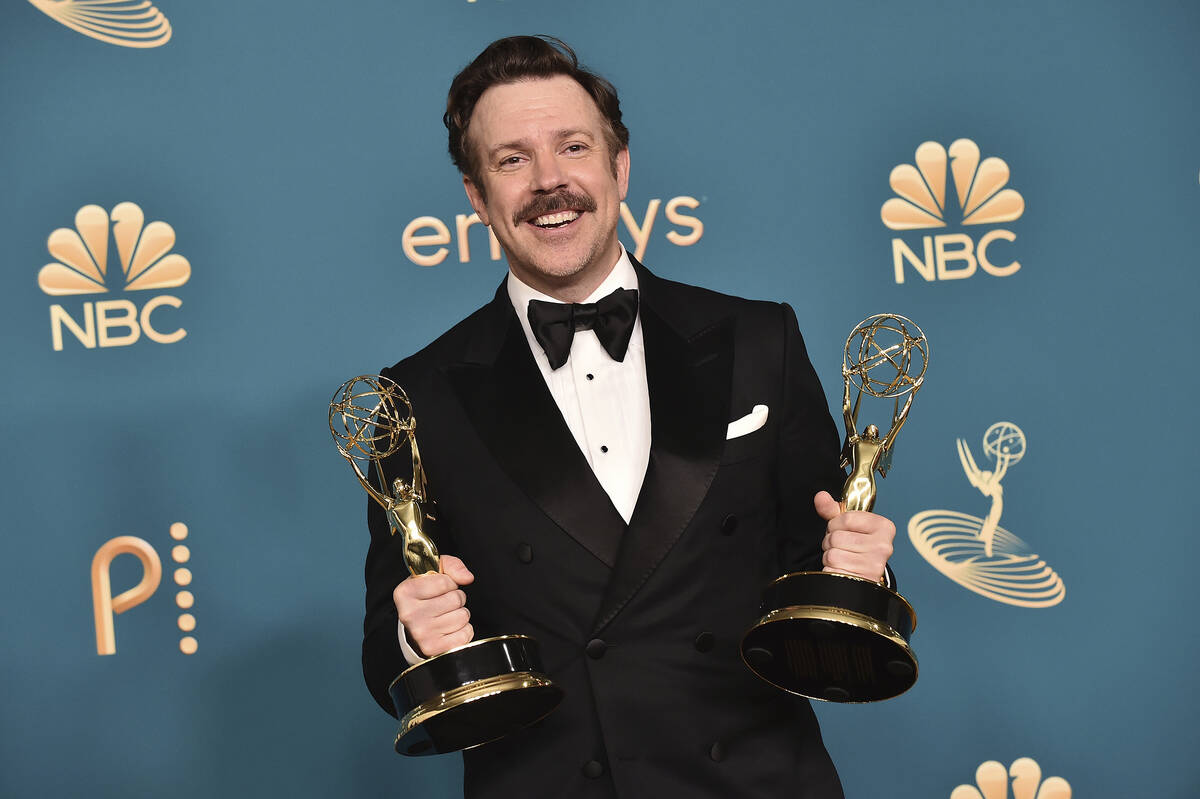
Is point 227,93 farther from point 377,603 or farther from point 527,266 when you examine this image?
point 377,603

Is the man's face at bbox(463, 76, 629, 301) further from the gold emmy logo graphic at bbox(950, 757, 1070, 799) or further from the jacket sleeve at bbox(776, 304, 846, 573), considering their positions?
the gold emmy logo graphic at bbox(950, 757, 1070, 799)

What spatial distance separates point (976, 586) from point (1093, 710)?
0.42 metres

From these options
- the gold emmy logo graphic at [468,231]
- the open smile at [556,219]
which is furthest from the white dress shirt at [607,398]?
the gold emmy logo graphic at [468,231]

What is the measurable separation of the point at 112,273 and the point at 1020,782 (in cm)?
263

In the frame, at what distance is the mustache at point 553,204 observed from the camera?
1.93 metres

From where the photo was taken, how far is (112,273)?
2.92 meters

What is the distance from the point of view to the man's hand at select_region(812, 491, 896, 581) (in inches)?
63.1

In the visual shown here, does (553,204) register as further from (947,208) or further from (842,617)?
(947,208)

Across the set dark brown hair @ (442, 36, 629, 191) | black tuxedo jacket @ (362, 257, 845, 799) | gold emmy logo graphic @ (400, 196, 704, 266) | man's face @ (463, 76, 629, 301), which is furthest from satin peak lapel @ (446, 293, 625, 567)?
gold emmy logo graphic @ (400, 196, 704, 266)

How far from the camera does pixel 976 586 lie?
2.83 meters

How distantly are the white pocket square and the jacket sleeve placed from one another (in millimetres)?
43

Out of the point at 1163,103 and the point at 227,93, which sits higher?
the point at 227,93

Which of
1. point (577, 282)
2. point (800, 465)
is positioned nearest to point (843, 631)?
point (800, 465)

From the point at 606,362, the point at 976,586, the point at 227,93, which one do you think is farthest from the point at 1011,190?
the point at 227,93
